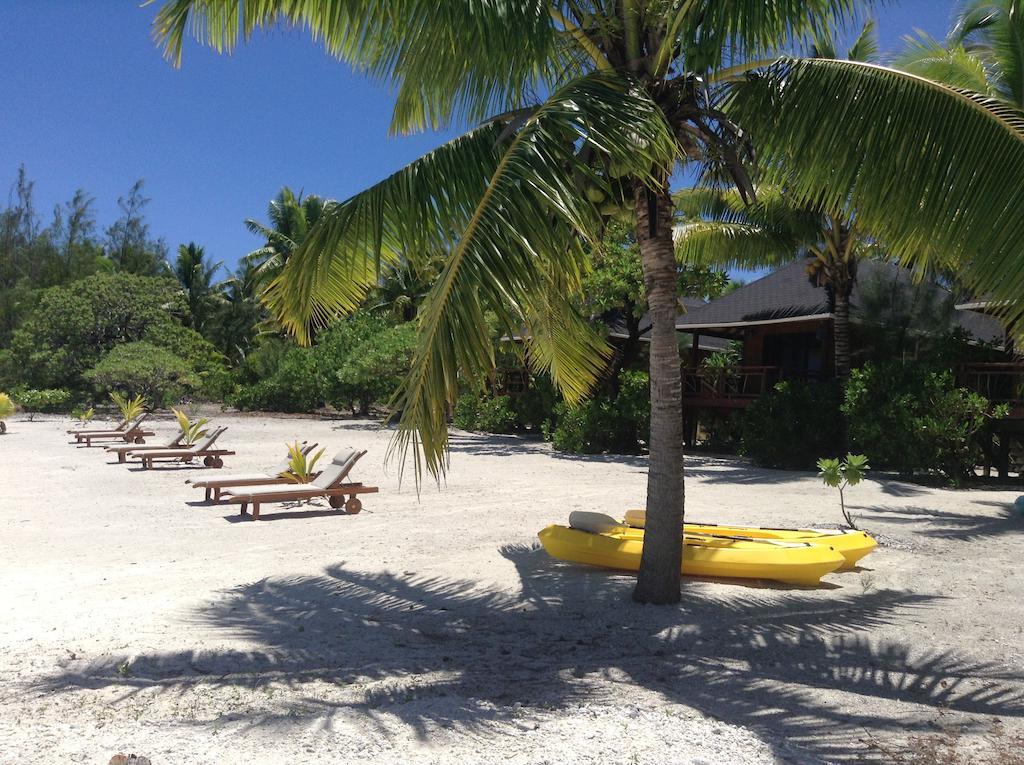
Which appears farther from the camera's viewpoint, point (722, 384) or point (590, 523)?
point (722, 384)

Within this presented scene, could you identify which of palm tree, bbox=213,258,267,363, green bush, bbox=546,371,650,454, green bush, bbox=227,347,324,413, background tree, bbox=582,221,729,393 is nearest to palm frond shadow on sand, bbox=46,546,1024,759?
green bush, bbox=546,371,650,454

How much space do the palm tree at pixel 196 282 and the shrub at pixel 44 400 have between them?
44.3ft

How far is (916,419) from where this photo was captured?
13.6 m

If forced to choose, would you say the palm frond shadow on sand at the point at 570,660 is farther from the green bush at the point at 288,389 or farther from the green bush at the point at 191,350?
the green bush at the point at 288,389

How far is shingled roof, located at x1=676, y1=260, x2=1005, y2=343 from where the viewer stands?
17719 millimetres

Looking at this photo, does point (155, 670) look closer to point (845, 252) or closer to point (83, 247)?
point (845, 252)

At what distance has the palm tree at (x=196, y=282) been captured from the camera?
45.0 m

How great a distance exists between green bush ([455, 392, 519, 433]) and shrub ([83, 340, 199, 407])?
10.5m

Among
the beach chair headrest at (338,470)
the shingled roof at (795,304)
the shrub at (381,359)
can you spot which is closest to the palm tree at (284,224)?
the shrub at (381,359)

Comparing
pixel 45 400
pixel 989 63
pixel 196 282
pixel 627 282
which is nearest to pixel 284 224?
pixel 196 282

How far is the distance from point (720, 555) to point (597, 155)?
333 centimetres

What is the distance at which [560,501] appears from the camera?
37.8ft

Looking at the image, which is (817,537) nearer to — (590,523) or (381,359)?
(590,523)

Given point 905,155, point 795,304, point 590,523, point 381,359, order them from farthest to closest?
point 381,359 < point 795,304 < point 590,523 < point 905,155
